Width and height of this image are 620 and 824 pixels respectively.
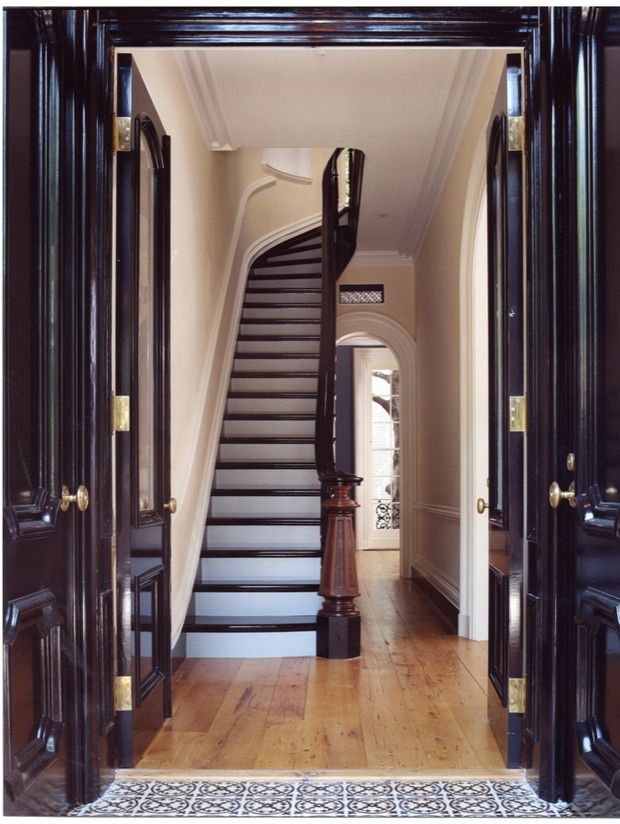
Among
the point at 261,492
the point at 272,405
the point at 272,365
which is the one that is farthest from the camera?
the point at 272,365

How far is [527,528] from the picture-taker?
3002mm

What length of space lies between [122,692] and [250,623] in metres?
2.07

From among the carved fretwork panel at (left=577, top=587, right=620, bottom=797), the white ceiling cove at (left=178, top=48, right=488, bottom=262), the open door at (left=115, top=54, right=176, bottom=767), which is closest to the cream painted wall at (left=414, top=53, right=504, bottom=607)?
the white ceiling cove at (left=178, top=48, right=488, bottom=262)

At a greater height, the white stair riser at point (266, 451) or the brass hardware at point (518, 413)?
the brass hardware at point (518, 413)

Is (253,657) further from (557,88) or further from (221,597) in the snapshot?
(557,88)

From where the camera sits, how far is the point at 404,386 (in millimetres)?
9070

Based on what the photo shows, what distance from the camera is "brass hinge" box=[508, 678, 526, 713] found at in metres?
2.97

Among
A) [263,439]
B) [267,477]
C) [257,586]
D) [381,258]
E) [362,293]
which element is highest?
[381,258]

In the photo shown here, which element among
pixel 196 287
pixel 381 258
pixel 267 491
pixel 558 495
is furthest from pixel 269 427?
pixel 558 495

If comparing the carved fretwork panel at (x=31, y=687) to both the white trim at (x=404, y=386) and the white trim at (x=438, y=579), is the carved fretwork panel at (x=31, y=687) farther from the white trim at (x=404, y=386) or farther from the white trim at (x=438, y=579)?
the white trim at (x=404, y=386)

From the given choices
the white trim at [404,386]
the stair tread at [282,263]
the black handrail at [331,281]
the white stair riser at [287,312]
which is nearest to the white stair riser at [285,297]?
the white stair riser at [287,312]

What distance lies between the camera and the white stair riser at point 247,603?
5258 millimetres

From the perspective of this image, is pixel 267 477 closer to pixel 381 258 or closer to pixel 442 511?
pixel 442 511

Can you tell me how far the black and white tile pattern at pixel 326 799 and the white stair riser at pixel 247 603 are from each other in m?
2.35
